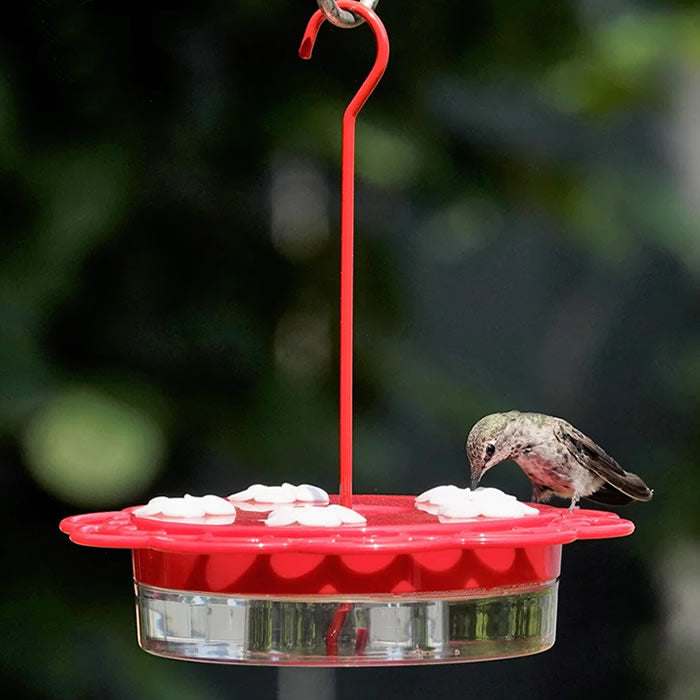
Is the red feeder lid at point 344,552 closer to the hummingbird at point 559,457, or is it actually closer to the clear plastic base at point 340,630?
the clear plastic base at point 340,630

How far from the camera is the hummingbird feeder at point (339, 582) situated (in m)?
1.04

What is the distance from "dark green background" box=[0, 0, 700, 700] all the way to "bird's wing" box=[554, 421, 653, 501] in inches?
20.4

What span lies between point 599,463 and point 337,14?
811mm

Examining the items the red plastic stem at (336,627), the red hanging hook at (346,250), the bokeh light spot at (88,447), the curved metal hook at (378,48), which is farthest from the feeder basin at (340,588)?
the bokeh light spot at (88,447)

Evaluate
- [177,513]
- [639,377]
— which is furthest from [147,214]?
[177,513]

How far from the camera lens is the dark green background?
2016 millimetres

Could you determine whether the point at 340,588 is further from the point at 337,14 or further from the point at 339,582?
the point at 337,14

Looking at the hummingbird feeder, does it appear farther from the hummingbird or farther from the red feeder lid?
the hummingbird

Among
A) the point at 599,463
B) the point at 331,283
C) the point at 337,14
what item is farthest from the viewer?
the point at 331,283

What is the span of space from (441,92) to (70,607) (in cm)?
118

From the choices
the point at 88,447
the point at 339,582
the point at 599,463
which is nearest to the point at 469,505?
the point at 339,582

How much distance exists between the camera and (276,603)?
3.54ft

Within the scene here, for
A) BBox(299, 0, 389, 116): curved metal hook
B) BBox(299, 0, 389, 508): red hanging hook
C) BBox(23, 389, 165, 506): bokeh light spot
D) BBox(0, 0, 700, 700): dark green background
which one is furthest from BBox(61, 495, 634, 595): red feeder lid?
BBox(0, 0, 700, 700): dark green background

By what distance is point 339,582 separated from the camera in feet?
3.51
